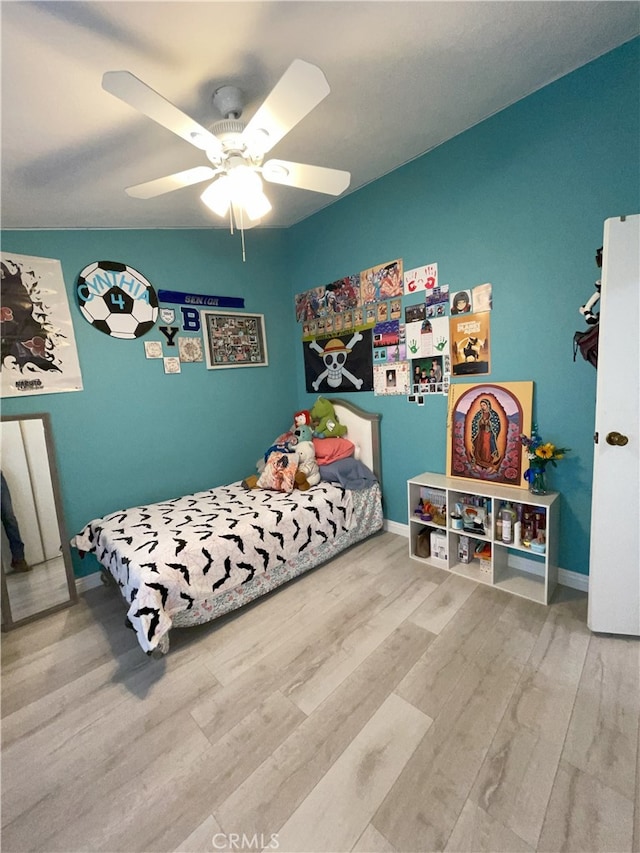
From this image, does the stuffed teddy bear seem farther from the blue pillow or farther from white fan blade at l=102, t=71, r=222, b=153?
white fan blade at l=102, t=71, r=222, b=153

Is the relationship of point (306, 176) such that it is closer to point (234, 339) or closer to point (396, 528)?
point (234, 339)

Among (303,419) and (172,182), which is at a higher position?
(172,182)

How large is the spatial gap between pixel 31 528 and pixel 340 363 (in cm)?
243

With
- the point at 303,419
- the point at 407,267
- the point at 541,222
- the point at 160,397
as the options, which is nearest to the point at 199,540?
the point at 160,397

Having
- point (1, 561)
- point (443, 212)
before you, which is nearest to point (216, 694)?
point (1, 561)

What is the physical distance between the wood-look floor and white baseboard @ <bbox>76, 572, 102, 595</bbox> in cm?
33

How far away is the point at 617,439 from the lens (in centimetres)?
153

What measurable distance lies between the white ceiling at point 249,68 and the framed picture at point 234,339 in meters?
1.01

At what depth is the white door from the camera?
57.8 inches

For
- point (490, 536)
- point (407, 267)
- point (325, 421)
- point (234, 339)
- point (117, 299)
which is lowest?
point (490, 536)

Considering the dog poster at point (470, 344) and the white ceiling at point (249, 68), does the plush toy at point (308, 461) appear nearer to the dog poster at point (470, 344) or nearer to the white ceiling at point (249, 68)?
the dog poster at point (470, 344)

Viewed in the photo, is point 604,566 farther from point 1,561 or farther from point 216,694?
point 1,561

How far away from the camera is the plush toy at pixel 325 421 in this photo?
2945 millimetres

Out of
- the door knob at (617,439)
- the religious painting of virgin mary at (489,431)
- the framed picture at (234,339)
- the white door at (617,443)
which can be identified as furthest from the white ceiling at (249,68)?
the door knob at (617,439)
